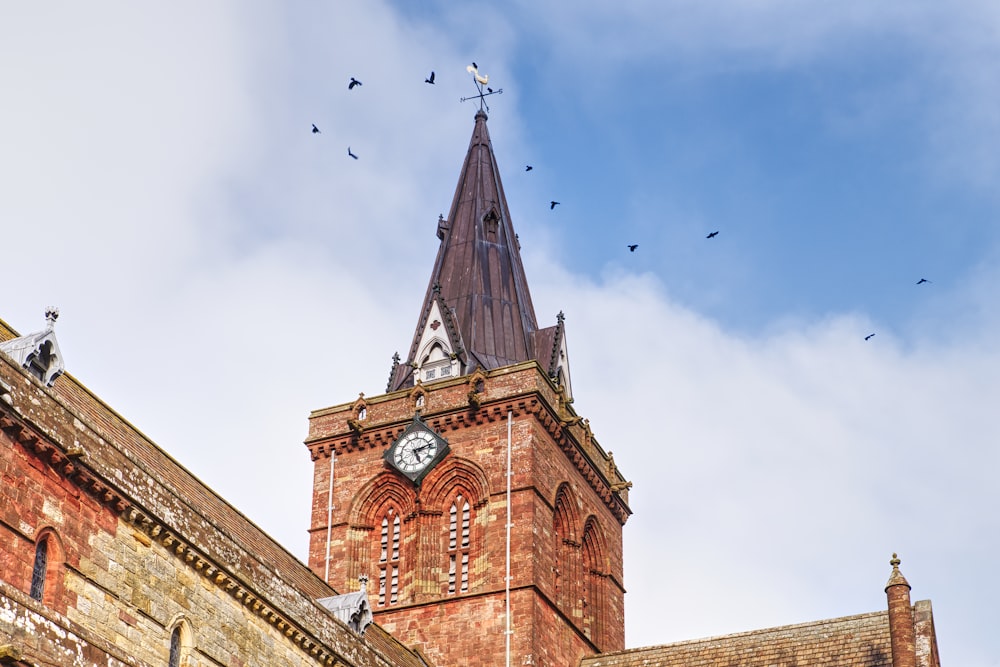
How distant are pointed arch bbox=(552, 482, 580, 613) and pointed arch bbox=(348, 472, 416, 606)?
4.21 m

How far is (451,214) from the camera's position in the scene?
53656mm

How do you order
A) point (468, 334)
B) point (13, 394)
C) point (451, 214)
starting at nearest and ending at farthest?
point (13, 394), point (468, 334), point (451, 214)

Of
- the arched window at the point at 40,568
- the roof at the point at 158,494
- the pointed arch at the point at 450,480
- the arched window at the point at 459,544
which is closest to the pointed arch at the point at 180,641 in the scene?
the roof at the point at 158,494

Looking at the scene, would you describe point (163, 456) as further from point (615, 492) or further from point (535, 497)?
point (615, 492)

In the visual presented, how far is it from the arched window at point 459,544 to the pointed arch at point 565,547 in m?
2.58

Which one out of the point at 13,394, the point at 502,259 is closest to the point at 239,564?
the point at 13,394

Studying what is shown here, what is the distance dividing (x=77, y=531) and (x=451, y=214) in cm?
3126

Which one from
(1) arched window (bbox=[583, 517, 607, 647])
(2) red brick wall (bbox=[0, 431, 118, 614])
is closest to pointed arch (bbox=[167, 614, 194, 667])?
(2) red brick wall (bbox=[0, 431, 118, 614])

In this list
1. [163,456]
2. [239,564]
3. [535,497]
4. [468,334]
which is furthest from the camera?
[468,334]

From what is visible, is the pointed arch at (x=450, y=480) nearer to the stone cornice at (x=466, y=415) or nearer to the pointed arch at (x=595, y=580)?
the stone cornice at (x=466, y=415)

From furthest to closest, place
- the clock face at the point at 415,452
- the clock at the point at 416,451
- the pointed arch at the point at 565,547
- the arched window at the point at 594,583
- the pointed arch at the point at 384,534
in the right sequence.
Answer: the arched window at the point at 594,583 < the clock face at the point at 415,452 < the clock at the point at 416,451 < the pointed arch at the point at 565,547 < the pointed arch at the point at 384,534

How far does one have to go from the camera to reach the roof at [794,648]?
3894 cm

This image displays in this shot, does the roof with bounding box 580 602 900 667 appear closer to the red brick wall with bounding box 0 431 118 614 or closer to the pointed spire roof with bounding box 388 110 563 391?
the pointed spire roof with bounding box 388 110 563 391

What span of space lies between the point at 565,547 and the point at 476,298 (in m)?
8.91
